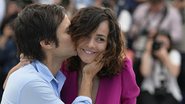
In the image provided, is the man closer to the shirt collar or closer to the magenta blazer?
the shirt collar

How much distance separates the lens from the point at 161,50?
227 inches

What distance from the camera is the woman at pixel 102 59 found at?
2668mm

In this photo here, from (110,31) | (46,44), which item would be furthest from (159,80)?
(46,44)

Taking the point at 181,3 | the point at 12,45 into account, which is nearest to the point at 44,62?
the point at 12,45

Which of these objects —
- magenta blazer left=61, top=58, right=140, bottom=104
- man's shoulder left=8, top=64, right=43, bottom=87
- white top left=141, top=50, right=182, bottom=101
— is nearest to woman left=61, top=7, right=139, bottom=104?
magenta blazer left=61, top=58, right=140, bottom=104

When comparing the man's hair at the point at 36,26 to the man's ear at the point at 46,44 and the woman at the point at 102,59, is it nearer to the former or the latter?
the man's ear at the point at 46,44

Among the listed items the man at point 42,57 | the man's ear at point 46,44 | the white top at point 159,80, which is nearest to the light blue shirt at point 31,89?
the man at point 42,57

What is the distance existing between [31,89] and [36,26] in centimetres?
33

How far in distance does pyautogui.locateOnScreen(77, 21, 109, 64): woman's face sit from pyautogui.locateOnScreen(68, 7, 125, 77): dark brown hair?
2cm

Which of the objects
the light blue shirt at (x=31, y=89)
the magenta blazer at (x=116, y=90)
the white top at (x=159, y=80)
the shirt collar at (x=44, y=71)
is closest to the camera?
the light blue shirt at (x=31, y=89)

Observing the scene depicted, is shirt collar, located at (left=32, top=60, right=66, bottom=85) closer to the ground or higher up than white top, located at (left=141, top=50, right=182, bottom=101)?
higher up

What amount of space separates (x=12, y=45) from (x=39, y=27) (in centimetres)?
324

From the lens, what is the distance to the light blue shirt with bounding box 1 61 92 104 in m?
2.48

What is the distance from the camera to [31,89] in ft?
8.12
